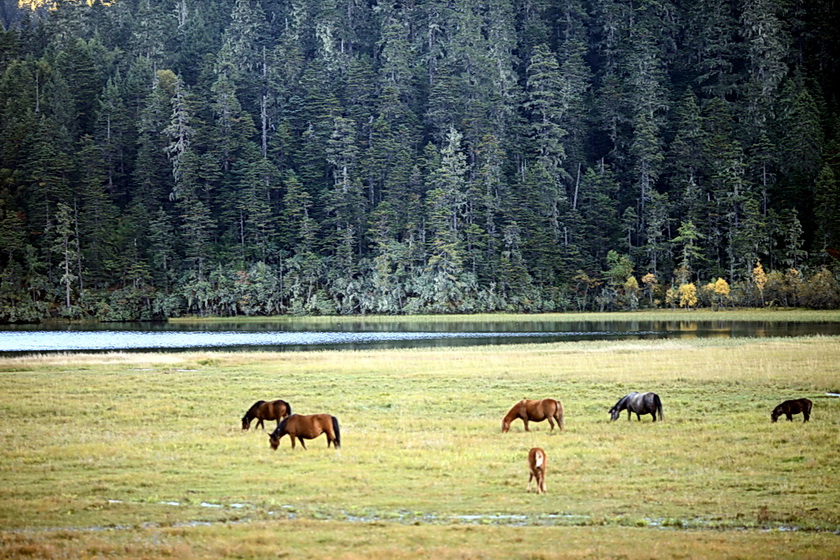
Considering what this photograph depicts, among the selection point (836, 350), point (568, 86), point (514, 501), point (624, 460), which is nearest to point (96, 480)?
point (514, 501)

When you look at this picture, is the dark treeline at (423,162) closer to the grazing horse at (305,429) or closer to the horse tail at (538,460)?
the grazing horse at (305,429)

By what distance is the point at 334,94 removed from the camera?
478ft

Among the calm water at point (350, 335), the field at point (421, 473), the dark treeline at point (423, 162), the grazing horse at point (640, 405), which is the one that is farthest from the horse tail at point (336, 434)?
the dark treeline at point (423, 162)

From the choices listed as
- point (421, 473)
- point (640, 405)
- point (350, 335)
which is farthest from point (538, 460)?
point (350, 335)

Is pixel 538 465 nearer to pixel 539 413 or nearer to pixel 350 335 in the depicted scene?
pixel 539 413

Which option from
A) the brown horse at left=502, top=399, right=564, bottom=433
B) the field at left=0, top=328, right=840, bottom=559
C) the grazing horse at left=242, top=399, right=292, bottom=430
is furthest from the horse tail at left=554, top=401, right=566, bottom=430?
the grazing horse at left=242, top=399, right=292, bottom=430

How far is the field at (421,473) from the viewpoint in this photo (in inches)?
547

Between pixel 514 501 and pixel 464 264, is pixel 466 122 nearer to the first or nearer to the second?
pixel 464 264

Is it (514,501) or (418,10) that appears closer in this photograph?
(514,501)

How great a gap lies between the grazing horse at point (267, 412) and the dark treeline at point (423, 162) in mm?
88983

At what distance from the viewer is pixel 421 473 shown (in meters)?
19.2

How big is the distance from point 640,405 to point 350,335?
54.7 meters

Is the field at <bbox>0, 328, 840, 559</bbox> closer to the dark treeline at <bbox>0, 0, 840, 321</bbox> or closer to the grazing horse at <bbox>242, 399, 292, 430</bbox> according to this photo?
the grazing horse at <bbox>242, 399, 292, 430</bbox>

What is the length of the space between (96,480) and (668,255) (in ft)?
365
